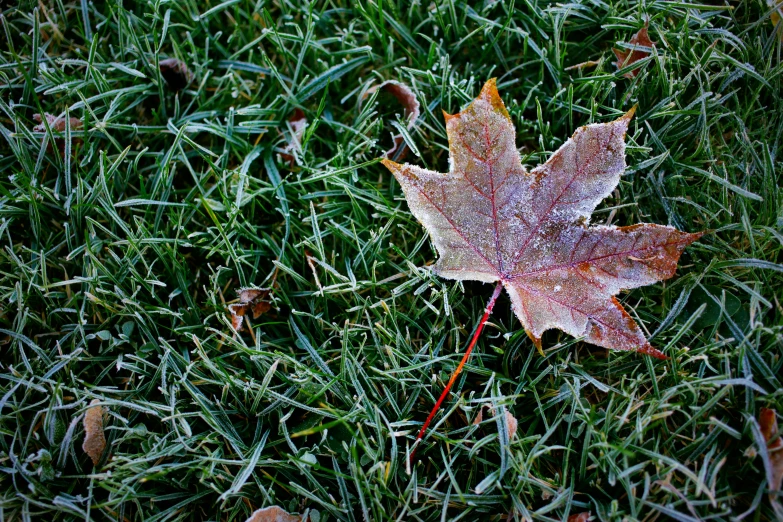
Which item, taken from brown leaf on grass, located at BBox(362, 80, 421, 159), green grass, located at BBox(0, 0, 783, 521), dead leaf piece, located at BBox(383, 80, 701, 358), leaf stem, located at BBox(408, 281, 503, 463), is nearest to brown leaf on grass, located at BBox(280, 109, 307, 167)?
green grass, located at BBox(0, 0, 783, 521)

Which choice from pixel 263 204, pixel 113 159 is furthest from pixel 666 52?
pixel 113 159

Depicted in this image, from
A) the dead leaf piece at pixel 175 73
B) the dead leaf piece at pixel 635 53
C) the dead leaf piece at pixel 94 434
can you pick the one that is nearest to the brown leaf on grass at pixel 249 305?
the dead leaf piece at pixel 94 434

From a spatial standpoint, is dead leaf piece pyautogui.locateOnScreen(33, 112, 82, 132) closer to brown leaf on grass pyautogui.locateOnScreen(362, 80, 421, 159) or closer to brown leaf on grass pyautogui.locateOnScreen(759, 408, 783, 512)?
brown leaf on grass pyautogui.locateOnScreen(362, 80, 421, 159)

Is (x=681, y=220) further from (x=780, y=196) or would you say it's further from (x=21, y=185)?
(x=21, y=185)

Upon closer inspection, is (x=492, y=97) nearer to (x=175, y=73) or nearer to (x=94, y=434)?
(x=175, y=73)

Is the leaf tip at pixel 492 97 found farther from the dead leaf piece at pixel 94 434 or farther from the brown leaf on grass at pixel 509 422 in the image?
the dead leaf piece at pixel 94 434
